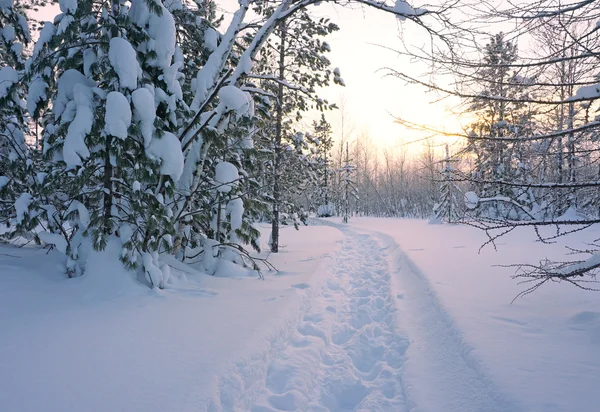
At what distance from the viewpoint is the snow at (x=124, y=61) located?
4.20 metres

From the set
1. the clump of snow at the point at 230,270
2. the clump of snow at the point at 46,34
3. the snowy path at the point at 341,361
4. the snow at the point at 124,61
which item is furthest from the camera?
the clump of snow at the point at 230,270

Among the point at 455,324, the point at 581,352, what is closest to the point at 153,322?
the point at 455,324

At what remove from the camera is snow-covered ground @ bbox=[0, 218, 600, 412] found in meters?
2.57

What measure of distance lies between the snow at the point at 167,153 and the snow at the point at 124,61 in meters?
0.78

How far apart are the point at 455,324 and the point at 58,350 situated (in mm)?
4484

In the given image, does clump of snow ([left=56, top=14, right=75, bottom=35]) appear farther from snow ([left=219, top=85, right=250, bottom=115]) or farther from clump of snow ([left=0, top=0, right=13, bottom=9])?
clump of snow ([left=0, top=0, right=13, bottom=9])

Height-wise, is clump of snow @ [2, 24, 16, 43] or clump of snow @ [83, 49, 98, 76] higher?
clump of snow @ [2, 24, 16, 43]

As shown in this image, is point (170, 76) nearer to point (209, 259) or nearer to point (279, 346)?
point (209, 259)

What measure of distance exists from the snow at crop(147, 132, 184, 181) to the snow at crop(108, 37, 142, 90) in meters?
0.78

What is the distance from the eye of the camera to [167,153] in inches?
178

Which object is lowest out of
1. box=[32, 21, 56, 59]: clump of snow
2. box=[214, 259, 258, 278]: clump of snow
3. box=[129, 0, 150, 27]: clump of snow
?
box=[214, 259, 258, 278]: clump of snow

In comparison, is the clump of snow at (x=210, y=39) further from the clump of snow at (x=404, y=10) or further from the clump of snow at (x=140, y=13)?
the clump of snow at (x=404, y=10)

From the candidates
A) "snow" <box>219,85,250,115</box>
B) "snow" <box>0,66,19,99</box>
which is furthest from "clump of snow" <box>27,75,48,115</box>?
"snow" <box>219,85,250,115</box>

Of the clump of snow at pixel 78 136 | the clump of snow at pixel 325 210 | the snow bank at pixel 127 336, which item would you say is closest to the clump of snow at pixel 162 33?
the clump of snow at pixel 78 136
